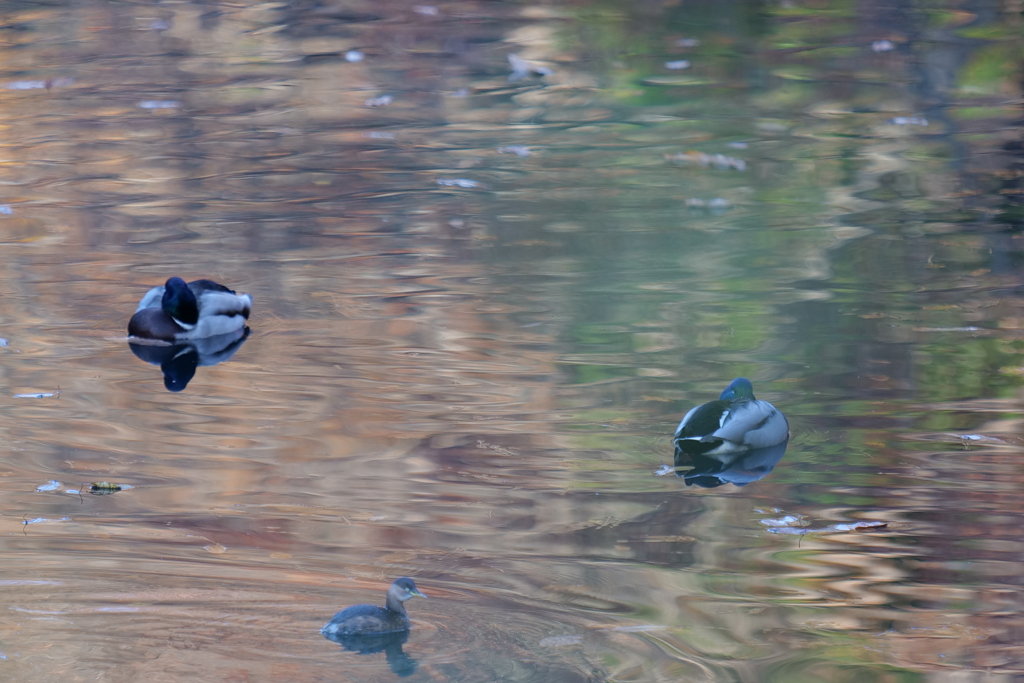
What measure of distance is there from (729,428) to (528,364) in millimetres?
1534

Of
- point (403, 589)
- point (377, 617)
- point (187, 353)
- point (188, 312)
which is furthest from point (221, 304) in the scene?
point (377, 617)

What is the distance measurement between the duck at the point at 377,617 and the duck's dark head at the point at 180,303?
3934 mm

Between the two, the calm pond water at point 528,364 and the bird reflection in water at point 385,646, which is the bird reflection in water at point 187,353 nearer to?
the calm pond water at point 528,364

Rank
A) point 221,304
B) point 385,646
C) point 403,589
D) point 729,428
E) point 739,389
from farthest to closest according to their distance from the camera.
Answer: point 221,304 → point 739,389 → point 729,428 → point 403,589 → point 385,646

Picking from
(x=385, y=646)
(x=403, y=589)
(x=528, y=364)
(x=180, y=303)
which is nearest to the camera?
(x=385, y=646)

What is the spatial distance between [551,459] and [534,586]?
129cm

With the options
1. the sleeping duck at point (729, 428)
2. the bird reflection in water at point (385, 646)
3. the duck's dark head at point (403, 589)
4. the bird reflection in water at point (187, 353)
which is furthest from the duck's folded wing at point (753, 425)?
the bird reflection in water at point (187, 353)

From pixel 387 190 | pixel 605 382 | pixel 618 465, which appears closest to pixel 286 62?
pixel 387 190

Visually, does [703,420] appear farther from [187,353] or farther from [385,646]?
[187,353]

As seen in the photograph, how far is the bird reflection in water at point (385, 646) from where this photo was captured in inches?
156

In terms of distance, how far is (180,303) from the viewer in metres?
7.76

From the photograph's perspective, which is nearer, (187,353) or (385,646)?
(385,646)

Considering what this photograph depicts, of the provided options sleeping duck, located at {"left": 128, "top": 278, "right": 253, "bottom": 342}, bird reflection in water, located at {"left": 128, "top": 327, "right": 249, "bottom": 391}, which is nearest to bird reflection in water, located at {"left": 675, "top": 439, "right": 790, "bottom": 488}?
bird reflection in water, located at {"left": 128, "top": 327, "right": 249, "bottom": 391}

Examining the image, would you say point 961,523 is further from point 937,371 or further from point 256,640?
point 256,640
